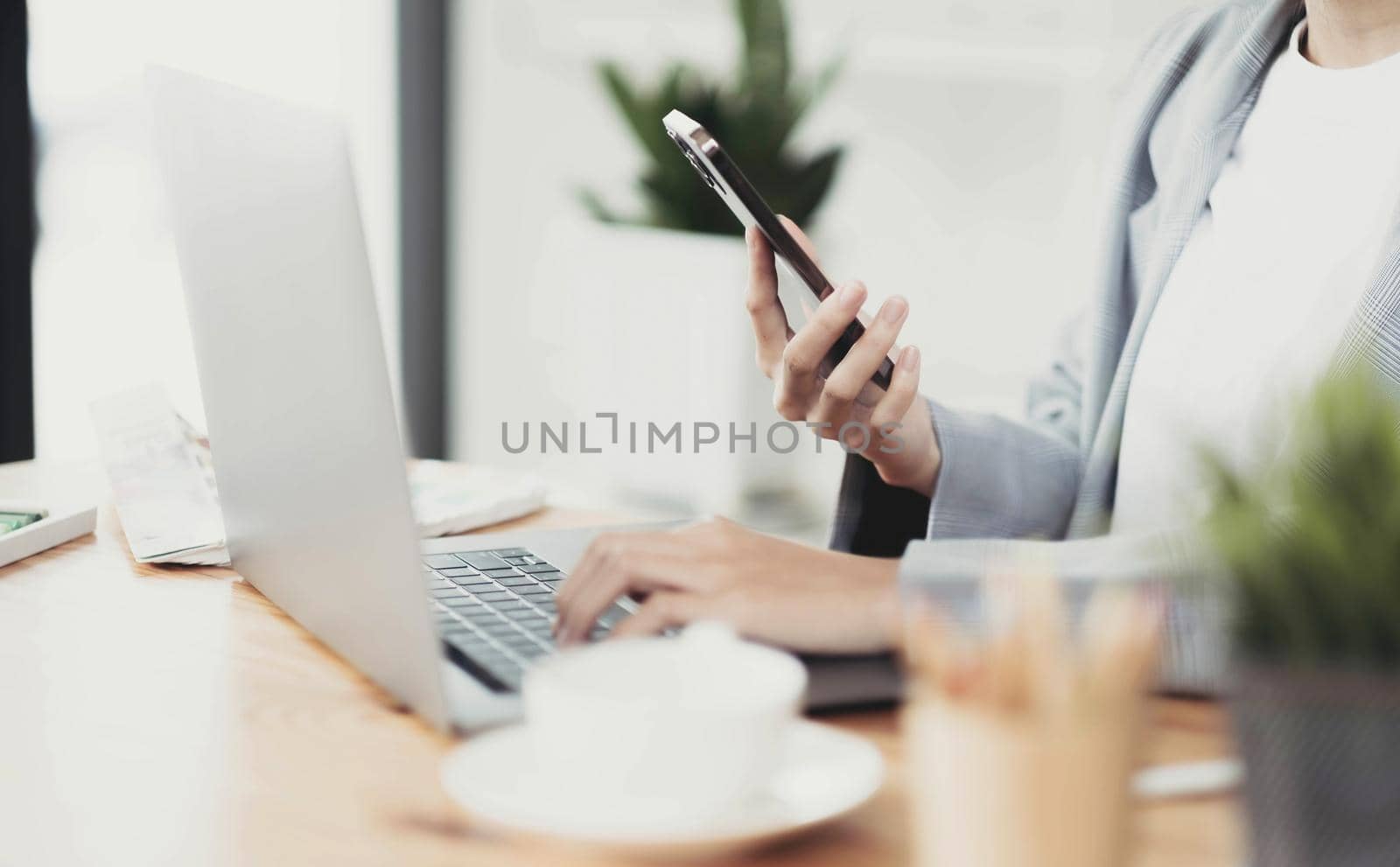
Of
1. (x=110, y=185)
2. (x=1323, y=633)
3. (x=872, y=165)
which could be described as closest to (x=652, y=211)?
(x=872, y=165)

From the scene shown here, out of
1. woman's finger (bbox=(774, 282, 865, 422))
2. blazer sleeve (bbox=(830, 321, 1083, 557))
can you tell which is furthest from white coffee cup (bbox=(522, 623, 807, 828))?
blazer sleeve (bbox=(830, 321, 1083, 557))

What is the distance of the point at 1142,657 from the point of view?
1.22 feet

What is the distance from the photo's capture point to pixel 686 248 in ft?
9.59

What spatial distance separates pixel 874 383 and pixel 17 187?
5.33ft

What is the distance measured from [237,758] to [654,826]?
0.23 m

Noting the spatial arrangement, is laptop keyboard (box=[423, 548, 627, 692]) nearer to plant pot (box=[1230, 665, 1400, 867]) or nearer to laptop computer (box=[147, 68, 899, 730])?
laptop computer (box=[147, 68, 899, 730])

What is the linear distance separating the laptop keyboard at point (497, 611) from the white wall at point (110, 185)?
1545 mm

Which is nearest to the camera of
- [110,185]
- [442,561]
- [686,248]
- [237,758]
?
[237,758]

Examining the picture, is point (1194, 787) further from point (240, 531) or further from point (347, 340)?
point (240, 531)

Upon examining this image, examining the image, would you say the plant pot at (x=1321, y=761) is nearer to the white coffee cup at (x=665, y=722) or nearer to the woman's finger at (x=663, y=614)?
the white coffee cup at (x=665, y=722)

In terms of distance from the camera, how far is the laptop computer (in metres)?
0.57

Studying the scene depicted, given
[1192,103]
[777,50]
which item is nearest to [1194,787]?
[1192,103]

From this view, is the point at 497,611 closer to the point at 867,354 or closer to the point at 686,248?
the point at 867,354

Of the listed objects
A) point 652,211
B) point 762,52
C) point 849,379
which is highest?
point 762,52
